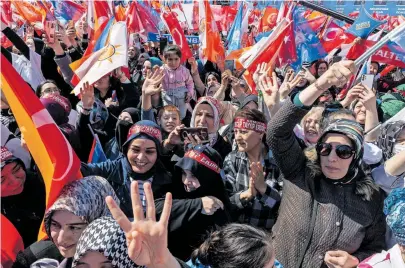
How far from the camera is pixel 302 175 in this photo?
6.86 feet

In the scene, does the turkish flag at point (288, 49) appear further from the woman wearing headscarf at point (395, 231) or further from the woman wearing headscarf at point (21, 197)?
the woman wearing headscarf at point (395, 231)

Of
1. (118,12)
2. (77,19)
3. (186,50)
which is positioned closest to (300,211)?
(186,50)

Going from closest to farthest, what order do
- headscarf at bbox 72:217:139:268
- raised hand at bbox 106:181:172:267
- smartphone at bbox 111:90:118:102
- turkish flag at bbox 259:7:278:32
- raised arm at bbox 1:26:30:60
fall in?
raised hand at bbox 106:181:172:267
headscarf at bbox 72:217:139:268
smartphone at bbox 111:90:118:102
raised arm at bbox 1:26:30:60
turkish flag at bbox 259:7:278:32

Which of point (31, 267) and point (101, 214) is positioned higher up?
point (101, 214)

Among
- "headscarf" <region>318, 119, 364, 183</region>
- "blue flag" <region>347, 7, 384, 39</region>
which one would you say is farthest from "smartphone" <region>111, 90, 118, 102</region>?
"blue flag" <region>347, 7, 384, 39</region>

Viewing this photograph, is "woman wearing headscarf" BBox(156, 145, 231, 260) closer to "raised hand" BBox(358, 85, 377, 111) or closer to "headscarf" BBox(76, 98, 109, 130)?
"raised hand" BBox(358, 85, 377, 111)

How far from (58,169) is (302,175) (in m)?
1.10

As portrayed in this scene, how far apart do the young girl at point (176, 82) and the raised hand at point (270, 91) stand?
2.64 meters

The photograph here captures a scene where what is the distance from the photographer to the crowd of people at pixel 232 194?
1.56 meters

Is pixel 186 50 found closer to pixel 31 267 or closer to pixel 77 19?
pixel 77 19

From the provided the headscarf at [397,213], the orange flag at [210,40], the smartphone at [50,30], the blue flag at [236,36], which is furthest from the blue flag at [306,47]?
the headscarf at [397,213]

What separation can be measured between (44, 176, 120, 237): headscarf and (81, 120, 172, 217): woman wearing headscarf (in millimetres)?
597

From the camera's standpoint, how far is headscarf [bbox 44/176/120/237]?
1.76 m

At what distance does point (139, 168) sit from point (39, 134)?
2.44 feet
